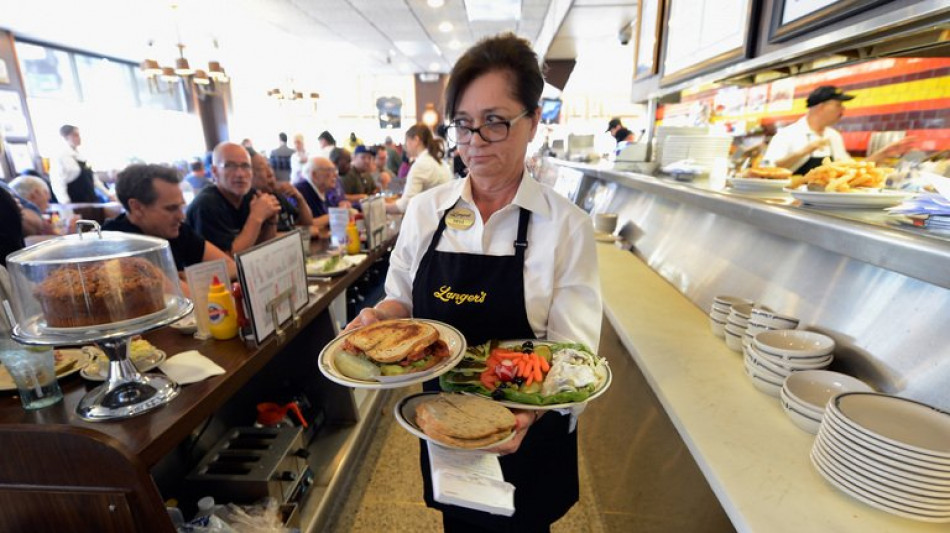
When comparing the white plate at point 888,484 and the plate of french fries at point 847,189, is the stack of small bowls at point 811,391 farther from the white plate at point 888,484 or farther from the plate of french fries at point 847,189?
the plate of french fries at point 847,189

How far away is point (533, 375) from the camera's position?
1.06 meters

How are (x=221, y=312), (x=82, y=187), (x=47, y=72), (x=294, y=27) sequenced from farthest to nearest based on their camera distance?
(x=47, y=72) < (x=294, y=27) < (x=82, y=187) < (x=221, y=312)

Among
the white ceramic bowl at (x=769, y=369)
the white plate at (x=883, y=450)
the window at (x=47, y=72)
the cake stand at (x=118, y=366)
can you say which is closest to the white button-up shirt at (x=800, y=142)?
the white ceramic bowl at (x=769, y=369)

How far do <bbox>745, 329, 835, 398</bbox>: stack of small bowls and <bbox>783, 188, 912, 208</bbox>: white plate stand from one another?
0.40 m

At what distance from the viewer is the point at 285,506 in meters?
1.81

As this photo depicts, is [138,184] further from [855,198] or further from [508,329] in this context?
[855,198]

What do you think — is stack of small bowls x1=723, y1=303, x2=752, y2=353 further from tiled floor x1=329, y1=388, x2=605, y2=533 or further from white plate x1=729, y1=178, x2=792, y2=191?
tiled floor x1=329, y1=388, x2=605, y2=533

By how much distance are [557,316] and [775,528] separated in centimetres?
63

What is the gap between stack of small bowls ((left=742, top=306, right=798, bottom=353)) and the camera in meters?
1.41

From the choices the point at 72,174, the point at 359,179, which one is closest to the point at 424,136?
the point at 359,179

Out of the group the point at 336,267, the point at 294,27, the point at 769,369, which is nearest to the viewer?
the point at 769,369

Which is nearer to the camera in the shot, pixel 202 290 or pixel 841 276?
pixel 841 276

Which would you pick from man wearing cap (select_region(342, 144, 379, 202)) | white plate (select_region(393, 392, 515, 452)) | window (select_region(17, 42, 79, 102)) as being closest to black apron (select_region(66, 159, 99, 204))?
window (select_region(17, 42, 79, 102))

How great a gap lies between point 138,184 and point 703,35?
2824 mm
